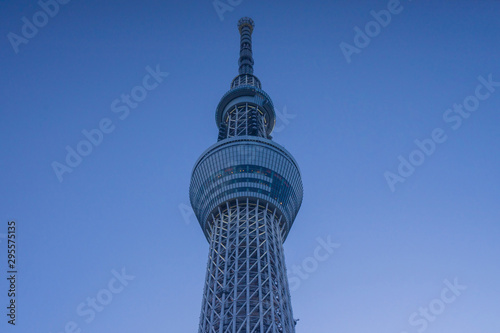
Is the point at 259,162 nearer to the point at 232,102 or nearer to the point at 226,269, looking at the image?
the point at 226,269

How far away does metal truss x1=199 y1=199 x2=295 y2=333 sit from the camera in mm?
89625

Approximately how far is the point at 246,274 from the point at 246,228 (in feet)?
35.1

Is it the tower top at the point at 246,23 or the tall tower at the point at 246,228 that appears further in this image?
the tower top at the point at 246,23

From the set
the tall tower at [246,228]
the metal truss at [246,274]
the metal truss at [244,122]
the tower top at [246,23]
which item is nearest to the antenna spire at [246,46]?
the tower top at [246,23]

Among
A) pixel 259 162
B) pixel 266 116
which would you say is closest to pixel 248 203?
pixel 259 162

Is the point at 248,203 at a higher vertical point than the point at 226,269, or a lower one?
higher

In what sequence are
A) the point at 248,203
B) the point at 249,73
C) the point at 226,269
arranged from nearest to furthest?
the point at 226,269 → the point at 248,203 → the point at 249,73

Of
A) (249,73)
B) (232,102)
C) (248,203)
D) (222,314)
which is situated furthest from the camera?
(249,73)

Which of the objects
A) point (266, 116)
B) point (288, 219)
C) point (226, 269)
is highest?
point (266, 116)

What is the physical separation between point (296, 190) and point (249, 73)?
163ft

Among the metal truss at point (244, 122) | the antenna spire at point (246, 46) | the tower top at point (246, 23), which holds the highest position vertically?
the tower top at point (246, 23)

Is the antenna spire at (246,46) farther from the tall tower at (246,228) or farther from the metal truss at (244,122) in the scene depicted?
the tall tower at (246,228)

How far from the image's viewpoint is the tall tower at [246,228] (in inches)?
3593

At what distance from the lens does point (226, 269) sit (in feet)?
323
